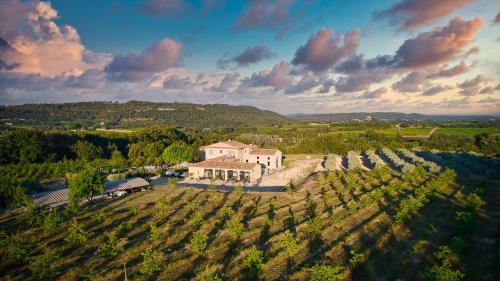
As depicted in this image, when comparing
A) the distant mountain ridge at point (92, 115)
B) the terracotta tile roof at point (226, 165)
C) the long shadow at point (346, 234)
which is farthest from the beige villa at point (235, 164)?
the distant mountain ridge at point (92, 115)

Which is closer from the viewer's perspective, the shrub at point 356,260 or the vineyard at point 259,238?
the shrub at point 356,260

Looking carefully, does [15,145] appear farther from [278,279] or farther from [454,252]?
[454,252]

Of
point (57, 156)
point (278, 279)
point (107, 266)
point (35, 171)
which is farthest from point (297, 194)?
point (57, 156)

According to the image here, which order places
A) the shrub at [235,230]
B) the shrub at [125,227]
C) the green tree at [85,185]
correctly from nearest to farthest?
the shrub at [235,230], the shrub at [125,227], the green tree at [85,185]

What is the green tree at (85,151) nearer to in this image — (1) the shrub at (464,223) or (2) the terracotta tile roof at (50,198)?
(2) the terracotta tile roof at (50,198)

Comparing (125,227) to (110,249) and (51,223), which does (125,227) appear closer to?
(110,249)

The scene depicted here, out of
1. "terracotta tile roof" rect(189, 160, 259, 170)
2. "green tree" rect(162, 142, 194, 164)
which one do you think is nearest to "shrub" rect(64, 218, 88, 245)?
"terracotta tile roof" rect(189, 160, 259, 170)
